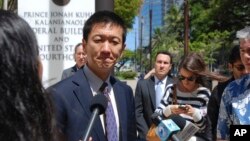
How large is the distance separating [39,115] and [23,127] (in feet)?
0.23

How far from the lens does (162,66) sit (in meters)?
6.21

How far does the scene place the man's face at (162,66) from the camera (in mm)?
→ 6133

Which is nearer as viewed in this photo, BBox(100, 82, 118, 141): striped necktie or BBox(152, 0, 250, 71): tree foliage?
BBox(100, 82, 118, 141): striped necktie

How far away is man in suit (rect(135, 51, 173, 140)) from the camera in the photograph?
587 centimetres

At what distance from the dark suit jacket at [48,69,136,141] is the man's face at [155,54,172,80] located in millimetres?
3261

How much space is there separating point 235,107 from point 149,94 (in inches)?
123

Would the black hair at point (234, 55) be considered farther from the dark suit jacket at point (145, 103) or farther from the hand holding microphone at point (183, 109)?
the dark suit jacket at point (145, 103)

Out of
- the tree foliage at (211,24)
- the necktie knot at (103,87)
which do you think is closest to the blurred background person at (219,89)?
the necktie knot at (103,87)

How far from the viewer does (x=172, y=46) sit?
61.2 meters

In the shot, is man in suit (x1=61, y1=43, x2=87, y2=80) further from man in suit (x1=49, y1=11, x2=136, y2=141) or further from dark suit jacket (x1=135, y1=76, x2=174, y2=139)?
man in suit (x1=49, y1=11, x2=136, y2=141)

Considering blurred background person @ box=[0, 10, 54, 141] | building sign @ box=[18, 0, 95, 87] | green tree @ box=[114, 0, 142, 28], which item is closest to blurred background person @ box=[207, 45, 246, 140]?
building sign @ box=[18, 0, 95, 87]

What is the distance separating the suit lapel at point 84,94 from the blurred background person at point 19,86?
3.72 feet

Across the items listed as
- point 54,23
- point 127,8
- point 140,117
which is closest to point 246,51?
point 54,23

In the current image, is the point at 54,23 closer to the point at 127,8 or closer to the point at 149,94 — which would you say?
the point at 149,94
